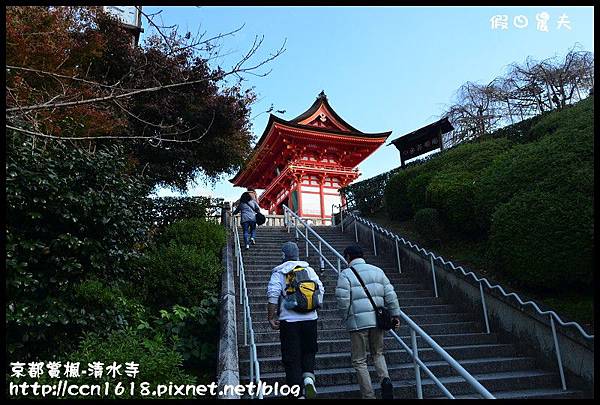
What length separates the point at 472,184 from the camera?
780cm

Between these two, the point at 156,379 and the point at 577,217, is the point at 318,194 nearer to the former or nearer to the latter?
the point at 577,217

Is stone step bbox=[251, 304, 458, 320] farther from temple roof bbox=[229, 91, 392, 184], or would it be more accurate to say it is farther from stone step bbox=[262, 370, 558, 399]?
temple roof bbox=[229, 91, 392, 184]

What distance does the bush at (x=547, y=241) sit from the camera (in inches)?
197

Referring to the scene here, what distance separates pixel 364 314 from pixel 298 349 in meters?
0.71

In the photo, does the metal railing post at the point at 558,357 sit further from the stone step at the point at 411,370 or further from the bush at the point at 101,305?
the bush at the point at 101,305

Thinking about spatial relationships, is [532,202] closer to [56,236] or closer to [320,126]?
[56,236]

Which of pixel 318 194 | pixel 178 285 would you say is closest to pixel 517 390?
pixel 178 285

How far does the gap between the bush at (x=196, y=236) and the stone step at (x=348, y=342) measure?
379cm

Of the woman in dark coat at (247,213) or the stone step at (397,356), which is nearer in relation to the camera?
the stone step at (397,356)

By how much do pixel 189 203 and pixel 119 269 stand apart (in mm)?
5102

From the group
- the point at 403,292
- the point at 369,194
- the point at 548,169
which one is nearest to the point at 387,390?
the point at 403,292

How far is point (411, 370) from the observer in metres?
4.75

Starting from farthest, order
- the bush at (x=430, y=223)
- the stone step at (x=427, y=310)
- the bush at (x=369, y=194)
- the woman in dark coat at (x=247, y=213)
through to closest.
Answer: the bush at (x=369, y=194) < the woman in dark coat at (x=247, y=213) < the bush at (x=430, y=223) < the stone step at (x=427, y=310)

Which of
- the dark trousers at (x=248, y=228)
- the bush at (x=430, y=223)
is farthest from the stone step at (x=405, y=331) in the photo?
the dark trousers at (x=248, y=228)
